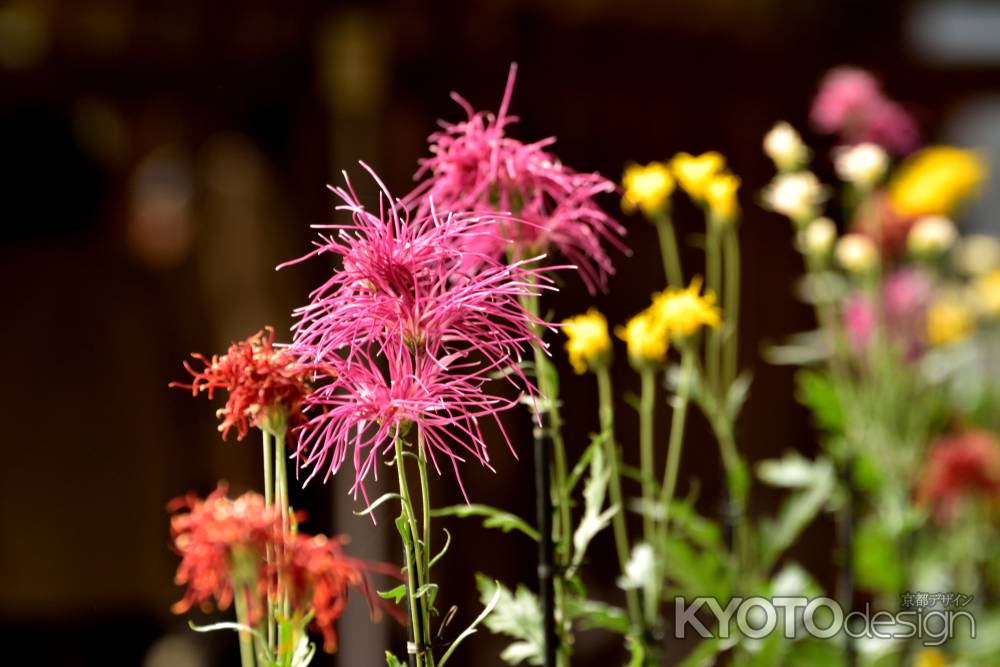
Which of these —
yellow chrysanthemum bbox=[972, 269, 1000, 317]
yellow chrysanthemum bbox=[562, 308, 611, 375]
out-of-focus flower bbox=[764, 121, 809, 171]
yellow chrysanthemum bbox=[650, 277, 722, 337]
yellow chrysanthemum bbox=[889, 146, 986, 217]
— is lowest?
yellow chrysanthemum bbox=[562, 308, 611, 375]

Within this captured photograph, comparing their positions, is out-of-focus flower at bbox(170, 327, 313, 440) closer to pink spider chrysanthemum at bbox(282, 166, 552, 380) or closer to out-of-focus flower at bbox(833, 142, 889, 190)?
pink spider chrysanthemum at bbox(282, 166, 552, 380)

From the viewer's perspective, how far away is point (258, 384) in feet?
1.04

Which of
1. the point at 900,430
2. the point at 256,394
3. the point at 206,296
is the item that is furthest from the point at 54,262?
the point at 256,394

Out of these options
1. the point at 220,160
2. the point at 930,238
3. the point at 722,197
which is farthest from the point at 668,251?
the point at 220,160

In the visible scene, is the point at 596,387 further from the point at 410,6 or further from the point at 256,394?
the point at 410,6

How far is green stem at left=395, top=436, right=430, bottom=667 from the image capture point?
32 centimetres

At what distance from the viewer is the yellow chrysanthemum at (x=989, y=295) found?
0.96 meters

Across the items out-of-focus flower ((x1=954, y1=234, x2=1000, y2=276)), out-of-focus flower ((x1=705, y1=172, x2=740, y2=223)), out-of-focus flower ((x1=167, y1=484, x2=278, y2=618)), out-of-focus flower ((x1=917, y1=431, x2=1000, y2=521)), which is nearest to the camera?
out-of-focus flower ((x1=167, y1=484, x2=278, y2=618))

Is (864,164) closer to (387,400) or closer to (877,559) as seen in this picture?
(877,559)

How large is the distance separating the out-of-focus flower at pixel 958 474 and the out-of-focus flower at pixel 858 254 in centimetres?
14

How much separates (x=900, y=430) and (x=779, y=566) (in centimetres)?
24

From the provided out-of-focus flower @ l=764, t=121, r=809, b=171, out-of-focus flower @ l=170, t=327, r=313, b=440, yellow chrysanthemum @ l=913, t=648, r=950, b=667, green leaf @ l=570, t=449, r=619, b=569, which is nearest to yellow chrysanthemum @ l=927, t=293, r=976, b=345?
yellow chrysanthemum @ l=913, t=648, r=950, b=667

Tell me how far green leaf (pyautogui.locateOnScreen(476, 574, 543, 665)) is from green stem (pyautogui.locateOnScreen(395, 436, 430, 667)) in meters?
0.07

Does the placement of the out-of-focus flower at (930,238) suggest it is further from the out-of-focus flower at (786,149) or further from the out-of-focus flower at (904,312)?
the out-of-focus flower at (786,149)
